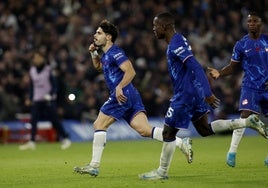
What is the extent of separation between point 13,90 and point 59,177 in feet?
39.7

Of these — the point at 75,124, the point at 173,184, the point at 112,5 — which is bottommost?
the point at 75,124

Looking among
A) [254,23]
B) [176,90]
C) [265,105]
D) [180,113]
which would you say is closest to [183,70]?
[176,90]

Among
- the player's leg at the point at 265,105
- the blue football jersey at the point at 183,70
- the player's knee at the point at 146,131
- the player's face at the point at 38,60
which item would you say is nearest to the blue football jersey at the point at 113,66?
the player's knee at the point at 146,131

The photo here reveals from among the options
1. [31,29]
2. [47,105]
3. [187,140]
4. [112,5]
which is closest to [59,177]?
[187,140]

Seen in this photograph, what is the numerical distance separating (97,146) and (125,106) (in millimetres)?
760

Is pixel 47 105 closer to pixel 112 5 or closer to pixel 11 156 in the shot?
pixel 11 156

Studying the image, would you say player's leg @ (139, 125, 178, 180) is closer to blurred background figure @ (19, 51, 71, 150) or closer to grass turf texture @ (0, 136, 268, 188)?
grass turf texture @ (0, 136, 268, 188)

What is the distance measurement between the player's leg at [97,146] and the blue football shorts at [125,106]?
3.8 inches

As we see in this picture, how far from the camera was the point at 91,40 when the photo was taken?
992 inches

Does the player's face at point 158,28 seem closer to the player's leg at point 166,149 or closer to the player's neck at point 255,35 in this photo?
the player's leg at point 166,149

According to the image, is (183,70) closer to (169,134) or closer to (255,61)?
(169,134)

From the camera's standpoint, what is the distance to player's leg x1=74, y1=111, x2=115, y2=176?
11.5 meters

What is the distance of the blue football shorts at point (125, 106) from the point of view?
11.7 m

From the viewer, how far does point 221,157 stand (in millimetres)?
15312
